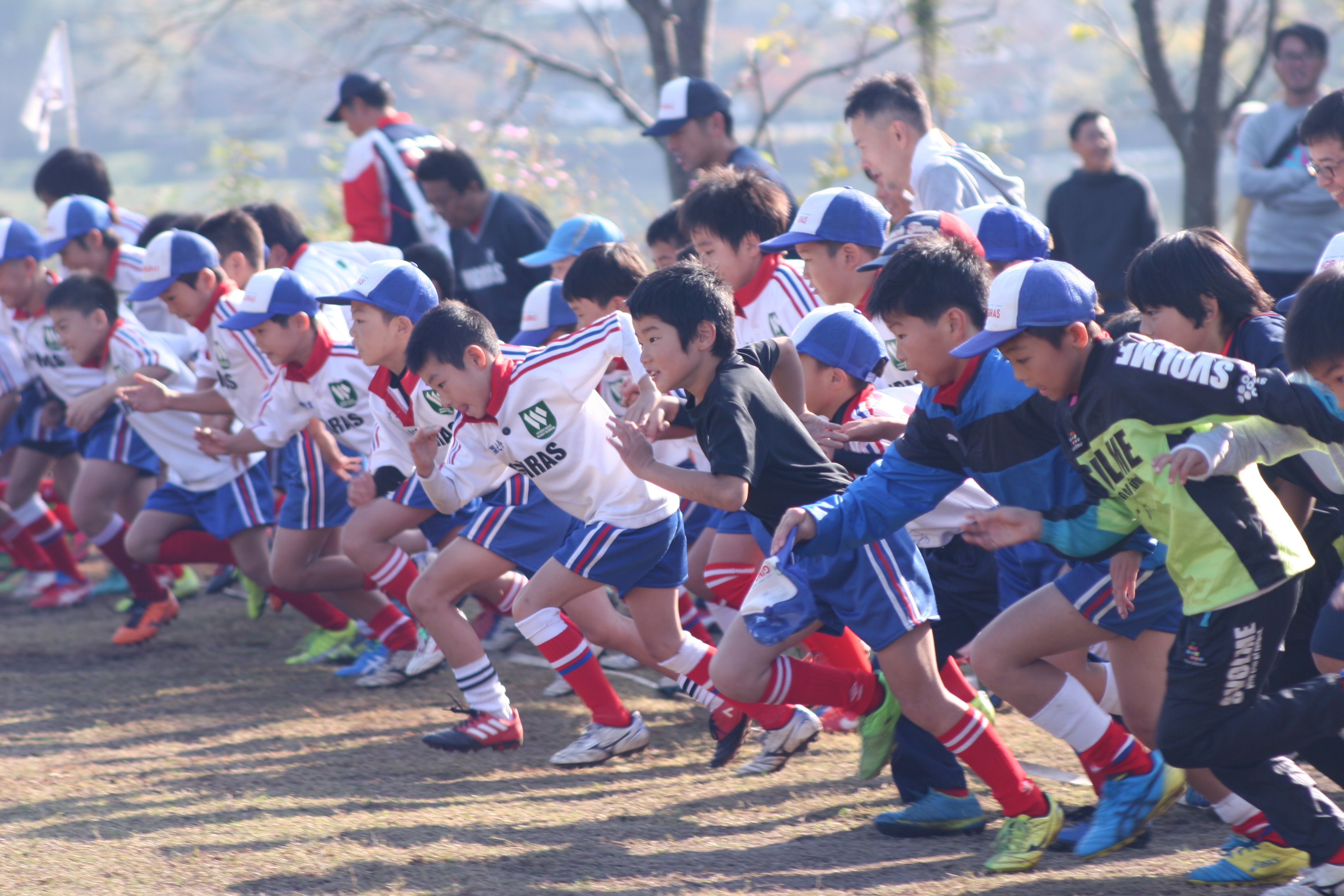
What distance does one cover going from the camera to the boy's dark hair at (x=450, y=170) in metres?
6.62

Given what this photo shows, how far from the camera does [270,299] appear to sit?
207 inches

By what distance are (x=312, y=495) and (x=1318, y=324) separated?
4.02 m

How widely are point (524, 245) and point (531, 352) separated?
2.31 meters

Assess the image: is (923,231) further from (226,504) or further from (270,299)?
(226,504)

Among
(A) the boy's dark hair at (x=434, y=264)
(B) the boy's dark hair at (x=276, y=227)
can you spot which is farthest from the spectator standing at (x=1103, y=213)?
(B) the boy's dark hair at (x=276, y=227)

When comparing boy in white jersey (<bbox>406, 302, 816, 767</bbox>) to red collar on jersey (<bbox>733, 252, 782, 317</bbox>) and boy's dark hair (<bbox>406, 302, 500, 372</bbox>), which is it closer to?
boy's dark hair (<bbox>406, 302, 500, 372</bbox>)

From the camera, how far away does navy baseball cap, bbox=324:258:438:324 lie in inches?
191

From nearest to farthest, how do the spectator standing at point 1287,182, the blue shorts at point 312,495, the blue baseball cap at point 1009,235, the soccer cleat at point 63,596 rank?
the blue baseball cap at point 1009,235 < the blue shorts at point 312,495 < the spectator standing at point 1287,182 < the soccer cleat at point 63,596

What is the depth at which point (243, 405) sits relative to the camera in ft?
19.2

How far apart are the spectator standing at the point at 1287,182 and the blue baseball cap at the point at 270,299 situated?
4.44 m

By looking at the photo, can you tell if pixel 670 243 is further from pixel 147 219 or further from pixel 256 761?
pixel 147 219

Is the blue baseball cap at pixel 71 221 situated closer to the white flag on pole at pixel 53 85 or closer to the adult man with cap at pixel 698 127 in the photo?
the white flag on pole at pixel 53 85

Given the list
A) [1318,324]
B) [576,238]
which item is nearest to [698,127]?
[576,238]

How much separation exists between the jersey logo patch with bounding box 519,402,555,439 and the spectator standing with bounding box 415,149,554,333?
2.48 m
